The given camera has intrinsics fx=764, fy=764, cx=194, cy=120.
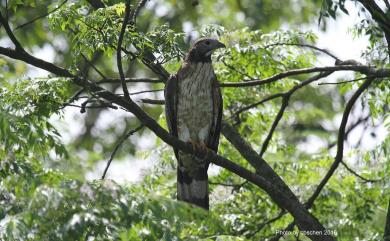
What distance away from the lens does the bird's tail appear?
23.1ft

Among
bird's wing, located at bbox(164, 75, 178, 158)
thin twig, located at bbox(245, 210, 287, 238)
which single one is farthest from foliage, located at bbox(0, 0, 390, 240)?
bird's wing, located at bbox(164, 75, 178, 158)

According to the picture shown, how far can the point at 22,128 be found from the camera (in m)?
4.89

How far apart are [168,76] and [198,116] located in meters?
Answer: 0.48

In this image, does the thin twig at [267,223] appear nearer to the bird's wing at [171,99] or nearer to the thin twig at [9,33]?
the bird's wing at [171,99]

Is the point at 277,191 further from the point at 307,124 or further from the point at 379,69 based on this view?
the point at 307,124

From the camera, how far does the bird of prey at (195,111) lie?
282 inches

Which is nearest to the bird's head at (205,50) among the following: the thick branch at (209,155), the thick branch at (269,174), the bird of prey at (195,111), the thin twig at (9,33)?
the bird of prey at (195,111)

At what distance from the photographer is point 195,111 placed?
23.8ft

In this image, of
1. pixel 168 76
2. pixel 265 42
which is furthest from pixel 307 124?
pixel 168 76

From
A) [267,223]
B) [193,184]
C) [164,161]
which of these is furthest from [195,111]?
[164,161]

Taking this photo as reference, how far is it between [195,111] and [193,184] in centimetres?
69

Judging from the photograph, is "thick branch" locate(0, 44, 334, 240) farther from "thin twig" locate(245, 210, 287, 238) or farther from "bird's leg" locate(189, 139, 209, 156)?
"thin twig" locate(245, 210, 287, 238)

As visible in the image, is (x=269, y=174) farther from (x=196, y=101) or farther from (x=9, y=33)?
(x=9, y=33)

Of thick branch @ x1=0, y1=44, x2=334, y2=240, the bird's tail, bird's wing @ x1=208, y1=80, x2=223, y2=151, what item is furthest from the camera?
bird's wing @ x1=208, y1=80, x2=223, y2=151
